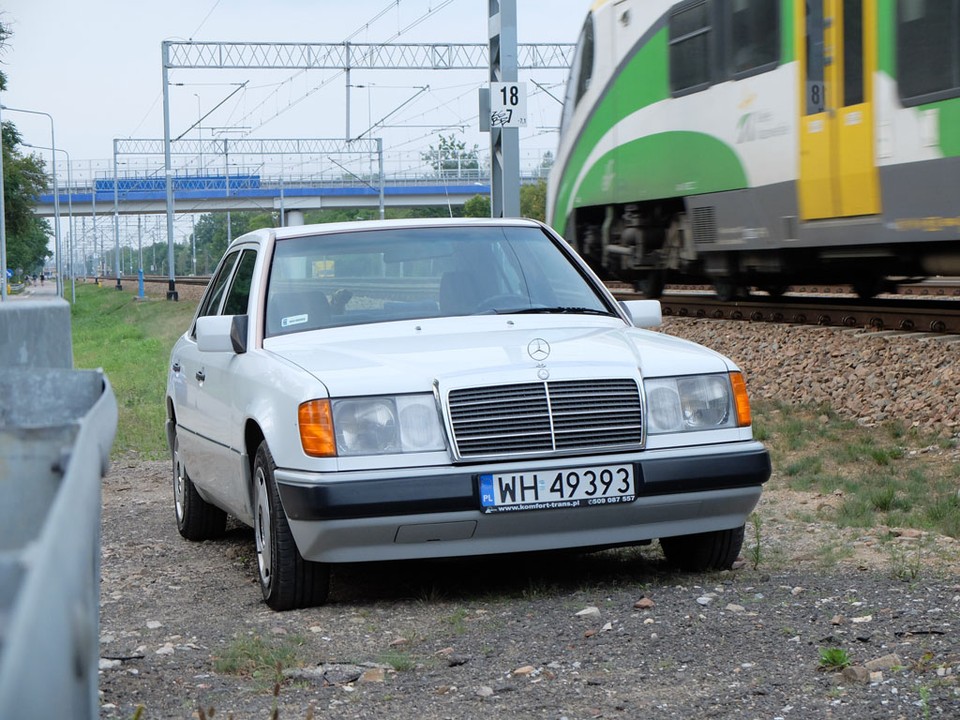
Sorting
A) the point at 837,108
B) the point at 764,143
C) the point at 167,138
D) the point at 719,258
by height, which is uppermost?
the point at 167,138

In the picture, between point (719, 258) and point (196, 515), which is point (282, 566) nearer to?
point (196, 515)

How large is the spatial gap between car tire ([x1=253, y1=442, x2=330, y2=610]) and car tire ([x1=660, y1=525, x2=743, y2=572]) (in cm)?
145

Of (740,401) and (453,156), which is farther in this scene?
(453,156)

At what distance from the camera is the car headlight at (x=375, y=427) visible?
204 inches

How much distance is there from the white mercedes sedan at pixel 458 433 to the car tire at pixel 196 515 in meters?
1.07

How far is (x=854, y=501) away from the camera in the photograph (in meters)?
7.59

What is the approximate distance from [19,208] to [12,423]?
5627cm

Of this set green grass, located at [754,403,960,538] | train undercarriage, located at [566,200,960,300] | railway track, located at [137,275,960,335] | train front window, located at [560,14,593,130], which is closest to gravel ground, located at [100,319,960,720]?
green grass, located at [754,403,960,538]

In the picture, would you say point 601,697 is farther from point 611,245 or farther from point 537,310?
point 611,245

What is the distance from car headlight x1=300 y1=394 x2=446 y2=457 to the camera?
5.18m

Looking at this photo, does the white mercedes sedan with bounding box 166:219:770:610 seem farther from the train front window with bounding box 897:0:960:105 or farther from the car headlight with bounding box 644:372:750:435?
the train front window with bounding box 897:0:960:105

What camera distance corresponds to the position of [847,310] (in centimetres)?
1288

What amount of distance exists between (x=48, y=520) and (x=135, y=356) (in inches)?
1000

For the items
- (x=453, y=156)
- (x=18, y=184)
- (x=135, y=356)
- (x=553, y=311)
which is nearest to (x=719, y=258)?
(x=553, y=311)
